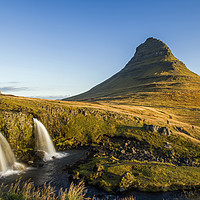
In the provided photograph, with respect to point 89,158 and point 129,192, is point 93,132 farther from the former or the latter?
point 129,192

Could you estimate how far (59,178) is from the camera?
959 inches

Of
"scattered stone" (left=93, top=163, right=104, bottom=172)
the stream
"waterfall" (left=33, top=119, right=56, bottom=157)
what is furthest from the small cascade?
"scattered stone" (left=93, top=163, right=104, bottom=172)

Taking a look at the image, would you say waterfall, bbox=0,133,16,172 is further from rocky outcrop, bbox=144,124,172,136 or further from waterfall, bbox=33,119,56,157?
rocky outcrop, bbox=144,124,172,136

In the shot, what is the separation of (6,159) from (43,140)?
8.38 m

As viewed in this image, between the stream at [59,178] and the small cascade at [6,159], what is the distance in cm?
228

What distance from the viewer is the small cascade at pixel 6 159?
26.1 m

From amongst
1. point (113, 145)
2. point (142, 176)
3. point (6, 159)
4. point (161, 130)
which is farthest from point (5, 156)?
point (161, 130)

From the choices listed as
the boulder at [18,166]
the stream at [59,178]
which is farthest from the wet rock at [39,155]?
the boulder at [18,166]

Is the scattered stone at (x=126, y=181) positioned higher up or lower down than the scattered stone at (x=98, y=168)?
lower down

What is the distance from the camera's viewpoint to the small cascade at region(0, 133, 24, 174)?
26.1 m

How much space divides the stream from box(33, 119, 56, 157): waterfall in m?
3.85

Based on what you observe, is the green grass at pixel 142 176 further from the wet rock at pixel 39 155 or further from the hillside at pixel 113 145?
the wet rock at pixel 39 155

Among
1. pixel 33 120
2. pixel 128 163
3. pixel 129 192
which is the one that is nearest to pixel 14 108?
pixel 33 120

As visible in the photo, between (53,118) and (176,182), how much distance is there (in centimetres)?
2878
